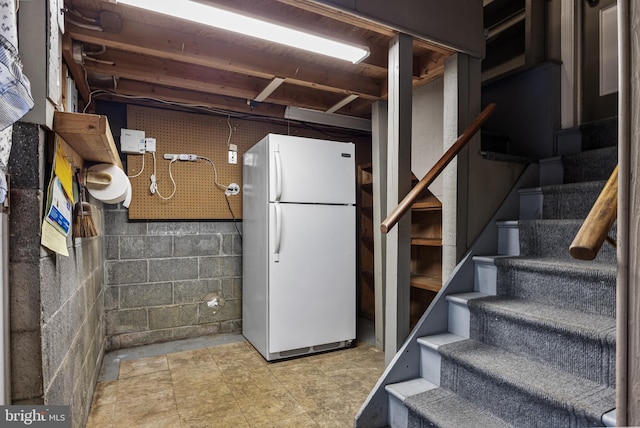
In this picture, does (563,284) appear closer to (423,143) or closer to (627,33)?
(627,33)

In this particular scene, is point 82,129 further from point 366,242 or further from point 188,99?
point 366,242

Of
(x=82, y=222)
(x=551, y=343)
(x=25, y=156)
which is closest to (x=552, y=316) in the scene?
(x=551, y=343)

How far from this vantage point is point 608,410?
3.63ft

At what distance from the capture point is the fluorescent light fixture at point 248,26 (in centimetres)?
167

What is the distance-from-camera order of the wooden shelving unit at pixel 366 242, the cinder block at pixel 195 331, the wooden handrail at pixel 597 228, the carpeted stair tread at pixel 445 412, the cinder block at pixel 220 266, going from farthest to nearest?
1. the wooden shelving unit at pixel 366 242
2. the cinder block at pixel 220 266
3. the cinder block at pixel 195 331
4. the carpeted stair tread at pixel 445 412
5. the wooden handrail at pixel 597 228

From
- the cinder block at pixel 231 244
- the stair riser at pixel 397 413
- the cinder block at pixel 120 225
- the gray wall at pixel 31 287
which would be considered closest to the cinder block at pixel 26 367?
the gray wall at pixel 31 287

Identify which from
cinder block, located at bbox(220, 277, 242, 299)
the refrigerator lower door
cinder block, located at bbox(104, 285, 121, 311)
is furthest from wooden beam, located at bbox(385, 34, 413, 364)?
cinder block, located at bbox(104, 285, 121, 311)

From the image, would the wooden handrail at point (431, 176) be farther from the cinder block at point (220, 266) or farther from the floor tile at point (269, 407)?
the cinder block at point (220, 266)

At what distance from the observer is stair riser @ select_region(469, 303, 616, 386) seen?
1.28 m

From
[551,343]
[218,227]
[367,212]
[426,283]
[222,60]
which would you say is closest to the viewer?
[551,343]

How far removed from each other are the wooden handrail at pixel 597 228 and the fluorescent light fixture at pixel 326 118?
9.48ft

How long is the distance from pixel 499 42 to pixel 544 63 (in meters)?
0.87

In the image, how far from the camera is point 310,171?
2971 mm

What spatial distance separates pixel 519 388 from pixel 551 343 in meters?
0.28
